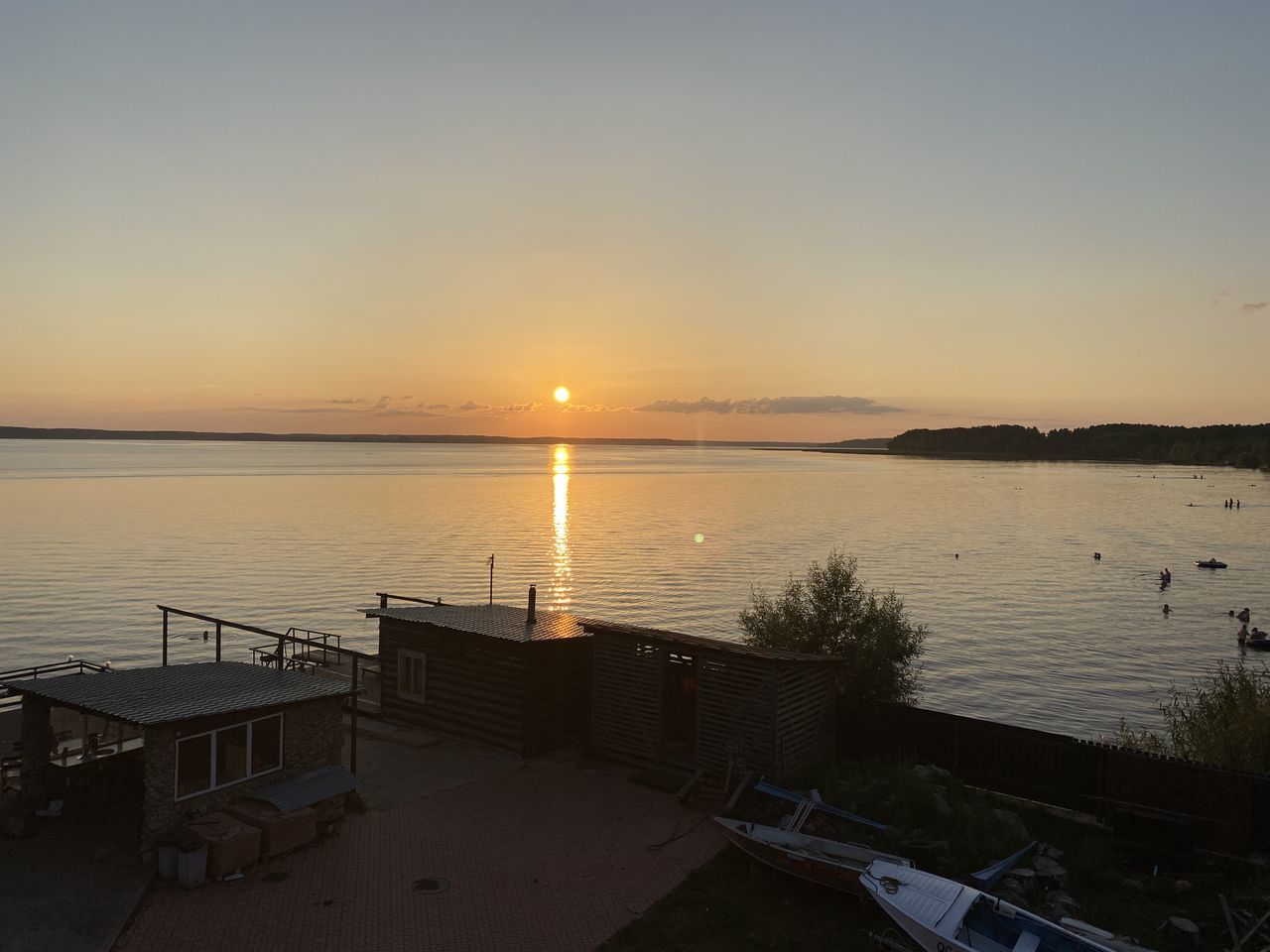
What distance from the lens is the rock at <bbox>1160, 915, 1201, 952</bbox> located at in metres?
14.8

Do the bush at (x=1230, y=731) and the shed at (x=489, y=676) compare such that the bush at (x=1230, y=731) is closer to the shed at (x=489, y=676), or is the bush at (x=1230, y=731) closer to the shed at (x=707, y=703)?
the shed at (x=707, y=703)

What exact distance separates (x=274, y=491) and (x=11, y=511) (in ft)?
173

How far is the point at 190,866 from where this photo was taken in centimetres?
1628

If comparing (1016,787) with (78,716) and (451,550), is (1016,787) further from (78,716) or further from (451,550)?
(451,550)

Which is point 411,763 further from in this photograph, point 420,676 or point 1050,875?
point 1050,875

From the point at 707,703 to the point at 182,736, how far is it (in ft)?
40.1

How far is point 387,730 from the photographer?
2628 centimetres

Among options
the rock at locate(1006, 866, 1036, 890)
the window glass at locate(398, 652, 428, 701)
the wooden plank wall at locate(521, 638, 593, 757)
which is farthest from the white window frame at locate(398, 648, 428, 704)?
the rock at locate(1006, 866, 1036, 890)

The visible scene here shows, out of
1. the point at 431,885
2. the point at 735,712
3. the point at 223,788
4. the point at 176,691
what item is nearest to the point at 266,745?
the point at 223,788

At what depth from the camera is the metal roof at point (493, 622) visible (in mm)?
24719

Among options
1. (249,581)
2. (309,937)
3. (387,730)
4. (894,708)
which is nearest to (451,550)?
(249,581)

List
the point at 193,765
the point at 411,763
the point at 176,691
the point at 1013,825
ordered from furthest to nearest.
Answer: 1. the point at 411,763
2. the point at 176,691
3. the point at 1013,825
4. the point at 193,765

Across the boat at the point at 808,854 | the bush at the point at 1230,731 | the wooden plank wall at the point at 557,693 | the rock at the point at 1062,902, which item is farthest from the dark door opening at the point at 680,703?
the bush at the point at 1230,731

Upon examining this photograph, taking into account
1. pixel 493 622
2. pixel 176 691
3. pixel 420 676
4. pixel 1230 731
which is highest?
pixel 493 622
